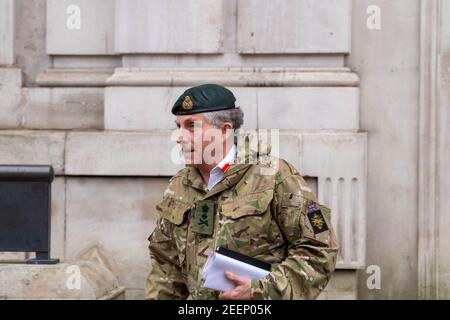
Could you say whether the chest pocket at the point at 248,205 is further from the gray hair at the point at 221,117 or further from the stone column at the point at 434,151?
the stone column at the point at 434,151

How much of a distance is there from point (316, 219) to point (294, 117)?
11.6ft

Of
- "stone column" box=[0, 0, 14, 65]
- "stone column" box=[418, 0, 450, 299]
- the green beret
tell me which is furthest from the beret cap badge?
"stone column" box=[0, 0, 14, 65]

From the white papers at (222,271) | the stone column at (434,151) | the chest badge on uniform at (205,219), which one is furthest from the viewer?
the stone column at (434,151)

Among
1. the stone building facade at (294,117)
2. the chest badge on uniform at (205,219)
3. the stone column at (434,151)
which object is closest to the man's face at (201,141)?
the chest badge on uniform at (205,219)

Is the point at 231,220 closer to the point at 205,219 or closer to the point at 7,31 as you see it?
the point at 205,219

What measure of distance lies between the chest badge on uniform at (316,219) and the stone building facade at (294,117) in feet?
11.1

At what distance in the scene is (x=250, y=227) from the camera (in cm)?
412

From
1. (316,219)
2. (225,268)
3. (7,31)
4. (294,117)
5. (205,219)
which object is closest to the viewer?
(225,268)

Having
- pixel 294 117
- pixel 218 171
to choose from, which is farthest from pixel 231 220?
pixel 294 117

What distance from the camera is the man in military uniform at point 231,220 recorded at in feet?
13.1

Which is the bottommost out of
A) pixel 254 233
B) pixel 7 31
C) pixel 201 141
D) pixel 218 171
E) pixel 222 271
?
pixel 222 271

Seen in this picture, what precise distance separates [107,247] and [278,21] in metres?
2.23

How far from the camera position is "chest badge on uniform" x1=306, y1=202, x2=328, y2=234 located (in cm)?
403

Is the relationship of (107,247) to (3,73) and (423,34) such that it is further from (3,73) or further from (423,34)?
(423,34)
